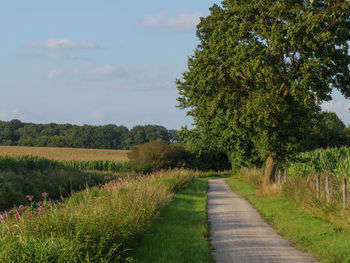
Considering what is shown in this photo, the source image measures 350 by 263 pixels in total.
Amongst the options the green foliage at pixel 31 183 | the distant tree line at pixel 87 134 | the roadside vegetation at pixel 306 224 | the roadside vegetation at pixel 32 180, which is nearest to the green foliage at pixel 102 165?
the roadside vegetation at pixel 32 180

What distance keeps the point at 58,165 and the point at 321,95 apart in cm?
2646

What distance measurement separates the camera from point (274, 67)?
2156cm

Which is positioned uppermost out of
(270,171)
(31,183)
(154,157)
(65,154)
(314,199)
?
(65,154)

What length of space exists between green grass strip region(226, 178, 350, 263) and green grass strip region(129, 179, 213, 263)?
2693 millimetres

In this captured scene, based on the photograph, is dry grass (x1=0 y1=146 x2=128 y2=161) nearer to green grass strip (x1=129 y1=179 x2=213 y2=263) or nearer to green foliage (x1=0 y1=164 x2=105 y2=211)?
green foliage (x1=0 y1=164 x2=105 y2=211)

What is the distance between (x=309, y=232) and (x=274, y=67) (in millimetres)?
11749

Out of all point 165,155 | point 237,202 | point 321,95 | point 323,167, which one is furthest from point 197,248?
point 165,155

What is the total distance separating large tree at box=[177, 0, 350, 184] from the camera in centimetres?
2025

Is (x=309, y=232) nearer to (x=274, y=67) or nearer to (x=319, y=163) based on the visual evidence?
(x=274, y=67)

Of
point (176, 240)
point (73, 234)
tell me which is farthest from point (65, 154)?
point (73, 234)

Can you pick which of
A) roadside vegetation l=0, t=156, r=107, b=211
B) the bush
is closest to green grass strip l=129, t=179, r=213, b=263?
roadside vegetation l=0, t=156, r=107, b=211

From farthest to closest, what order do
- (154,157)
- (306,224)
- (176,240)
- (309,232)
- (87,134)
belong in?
1. (87,134)
2. (154,157)
3. (306,224)
4. (309,232)
5. (176,240)

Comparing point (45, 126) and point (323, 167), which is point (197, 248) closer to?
point (323, 167)

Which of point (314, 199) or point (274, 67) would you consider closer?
point (314, 199)
